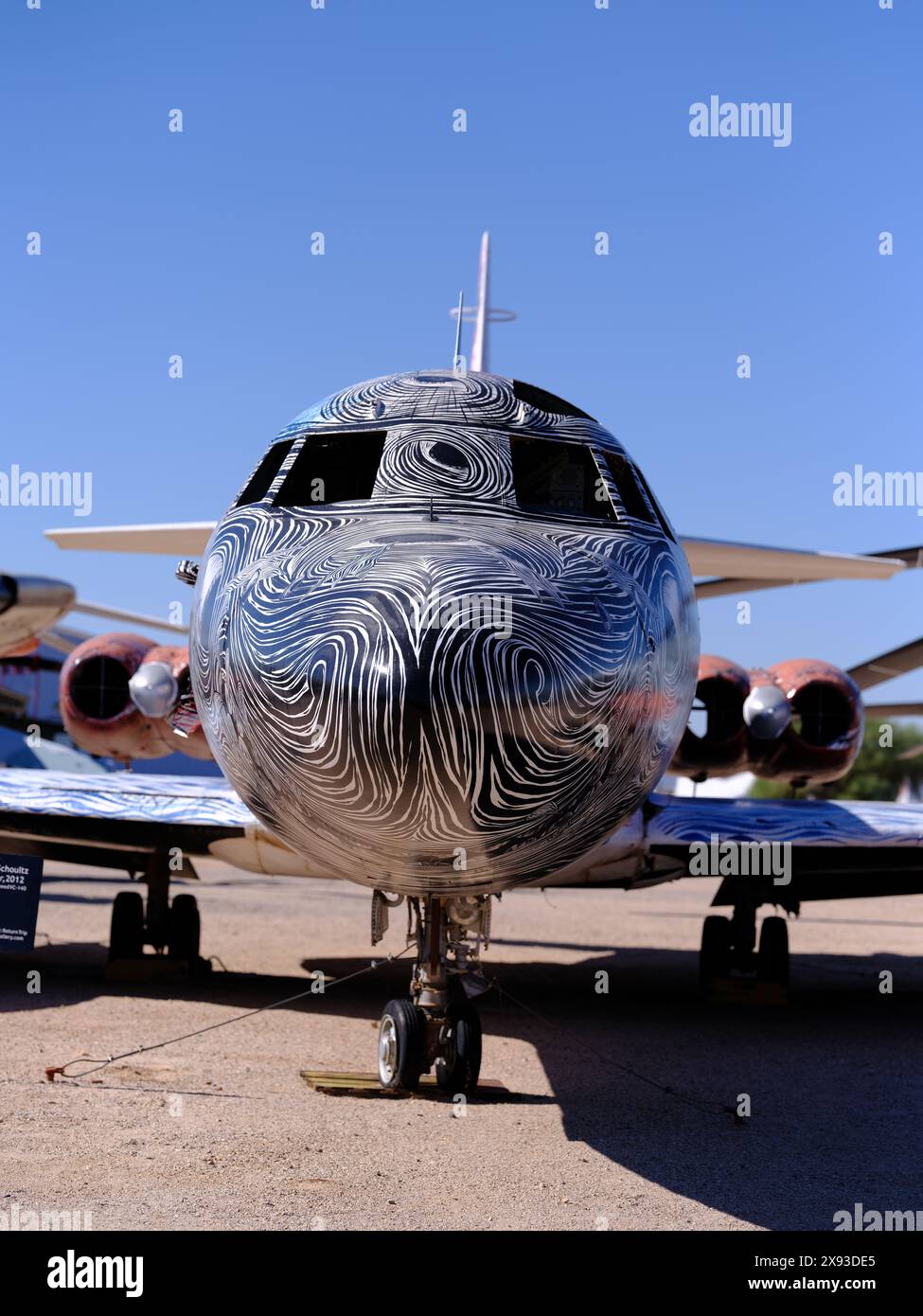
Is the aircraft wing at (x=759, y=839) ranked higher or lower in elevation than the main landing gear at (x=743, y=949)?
higher

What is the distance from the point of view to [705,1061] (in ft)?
28.4

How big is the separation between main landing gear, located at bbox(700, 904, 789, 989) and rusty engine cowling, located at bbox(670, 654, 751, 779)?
128cm

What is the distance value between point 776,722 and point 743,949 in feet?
5.80

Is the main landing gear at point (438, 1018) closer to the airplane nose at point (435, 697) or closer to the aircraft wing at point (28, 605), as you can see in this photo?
the airplane nose at point (435, 697)

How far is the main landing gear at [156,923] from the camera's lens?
11422mm

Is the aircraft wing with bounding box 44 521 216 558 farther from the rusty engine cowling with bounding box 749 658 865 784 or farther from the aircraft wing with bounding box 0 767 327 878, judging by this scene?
the rusty engine cowling with bounding box 749 658 865 784

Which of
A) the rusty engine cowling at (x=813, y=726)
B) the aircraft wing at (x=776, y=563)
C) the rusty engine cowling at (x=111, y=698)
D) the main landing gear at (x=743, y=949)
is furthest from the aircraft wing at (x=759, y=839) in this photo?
the rusty engine cowling at (x=111, y=698)

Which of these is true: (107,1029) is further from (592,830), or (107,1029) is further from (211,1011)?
(592,830)

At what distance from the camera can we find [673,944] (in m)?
17.0

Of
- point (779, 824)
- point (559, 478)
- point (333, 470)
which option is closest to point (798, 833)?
point (779, 824)

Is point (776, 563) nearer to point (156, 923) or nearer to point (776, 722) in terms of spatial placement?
point (776, 722)

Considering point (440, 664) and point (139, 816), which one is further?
point (139, 816)

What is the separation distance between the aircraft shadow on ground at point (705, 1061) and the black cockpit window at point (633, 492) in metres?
2.71

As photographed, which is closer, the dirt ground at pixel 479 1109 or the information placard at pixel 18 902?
the dirt ground at pixel 479 1109
